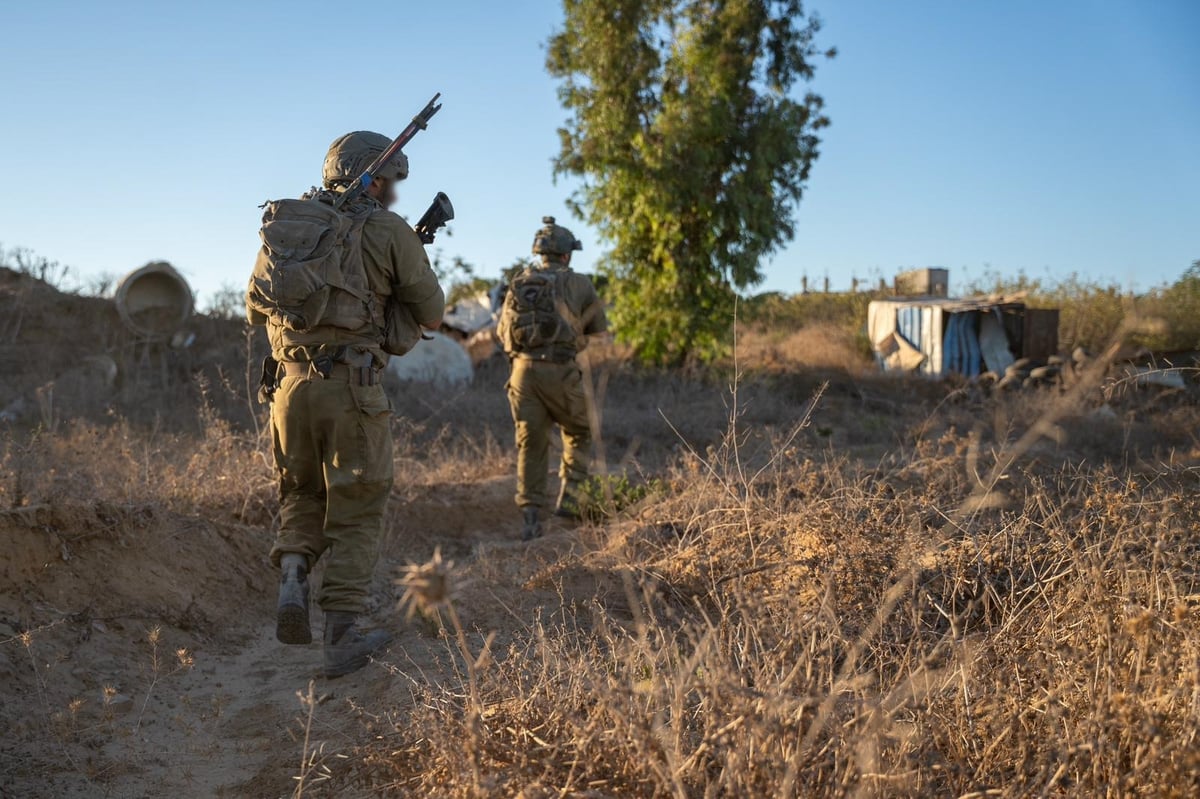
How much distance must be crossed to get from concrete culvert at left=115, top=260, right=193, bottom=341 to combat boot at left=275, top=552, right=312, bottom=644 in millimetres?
10768

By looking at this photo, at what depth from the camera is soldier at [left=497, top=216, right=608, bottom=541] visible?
6.70 meters

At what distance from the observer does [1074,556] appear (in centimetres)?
304

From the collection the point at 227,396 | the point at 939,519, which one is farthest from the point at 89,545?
the point at 227,396

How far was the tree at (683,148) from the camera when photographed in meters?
13.7

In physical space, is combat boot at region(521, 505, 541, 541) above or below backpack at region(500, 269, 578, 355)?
below

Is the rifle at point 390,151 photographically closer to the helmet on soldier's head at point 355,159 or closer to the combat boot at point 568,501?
the helmet on soldier's head at point 355,159

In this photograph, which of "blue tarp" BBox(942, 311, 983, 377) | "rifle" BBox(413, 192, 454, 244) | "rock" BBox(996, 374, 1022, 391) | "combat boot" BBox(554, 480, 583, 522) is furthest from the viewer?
"blue tarp" BBox(942, 311, 983, 377)

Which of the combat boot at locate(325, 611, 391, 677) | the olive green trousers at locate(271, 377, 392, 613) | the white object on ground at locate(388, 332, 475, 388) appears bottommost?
the combat boot at locate(325, 611, 391, 677)

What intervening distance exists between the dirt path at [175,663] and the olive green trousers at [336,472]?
0.42m

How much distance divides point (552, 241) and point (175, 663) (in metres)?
3.71

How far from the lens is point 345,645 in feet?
13.2

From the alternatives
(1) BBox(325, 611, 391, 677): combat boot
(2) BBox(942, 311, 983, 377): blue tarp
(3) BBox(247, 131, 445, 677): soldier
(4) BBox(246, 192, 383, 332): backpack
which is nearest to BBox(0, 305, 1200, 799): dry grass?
(1) BBox(325, 611, 391, 677): combat boot

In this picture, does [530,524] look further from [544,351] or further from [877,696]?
[877,696]

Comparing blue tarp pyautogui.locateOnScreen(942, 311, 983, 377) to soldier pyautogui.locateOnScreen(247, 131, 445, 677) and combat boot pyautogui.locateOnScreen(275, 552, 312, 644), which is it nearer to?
soldier pyautogui.locateOnScreen(247, 131, 445, 677)
